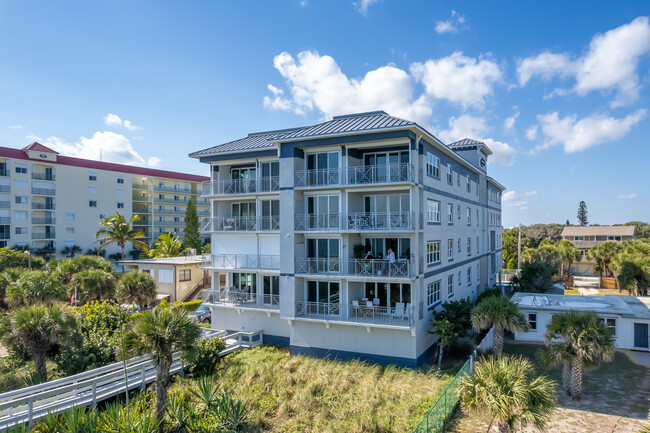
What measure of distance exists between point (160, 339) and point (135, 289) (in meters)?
17.4

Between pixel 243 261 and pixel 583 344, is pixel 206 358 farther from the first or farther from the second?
pixel 583 344

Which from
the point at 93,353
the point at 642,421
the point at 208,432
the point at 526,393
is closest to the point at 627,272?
the point at 642,421

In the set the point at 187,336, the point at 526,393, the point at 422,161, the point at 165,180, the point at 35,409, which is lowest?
the point at 35,409

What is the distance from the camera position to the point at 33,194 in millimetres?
53344

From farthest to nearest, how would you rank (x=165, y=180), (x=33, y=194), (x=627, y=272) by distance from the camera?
(x=165, y=180) → (x=33, y=194) → (x=627, y=272)

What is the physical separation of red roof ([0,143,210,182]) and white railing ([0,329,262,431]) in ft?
154

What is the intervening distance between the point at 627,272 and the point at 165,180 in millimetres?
65423

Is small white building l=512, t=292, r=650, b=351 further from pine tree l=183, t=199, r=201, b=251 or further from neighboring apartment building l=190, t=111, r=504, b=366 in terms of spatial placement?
pine tree l=183, t=199, r=201, b=251

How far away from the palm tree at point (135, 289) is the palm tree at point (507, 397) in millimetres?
24707

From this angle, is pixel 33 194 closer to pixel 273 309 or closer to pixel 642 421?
pixel 273 309

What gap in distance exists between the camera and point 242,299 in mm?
25156

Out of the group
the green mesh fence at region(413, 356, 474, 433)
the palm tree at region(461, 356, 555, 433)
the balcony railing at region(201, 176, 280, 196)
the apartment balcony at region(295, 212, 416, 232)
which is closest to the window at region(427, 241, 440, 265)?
the apartment balcony at region(295, 212, 416, 232)

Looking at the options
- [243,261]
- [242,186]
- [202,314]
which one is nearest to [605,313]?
[243,261]

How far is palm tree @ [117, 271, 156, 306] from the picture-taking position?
96.4 ft
